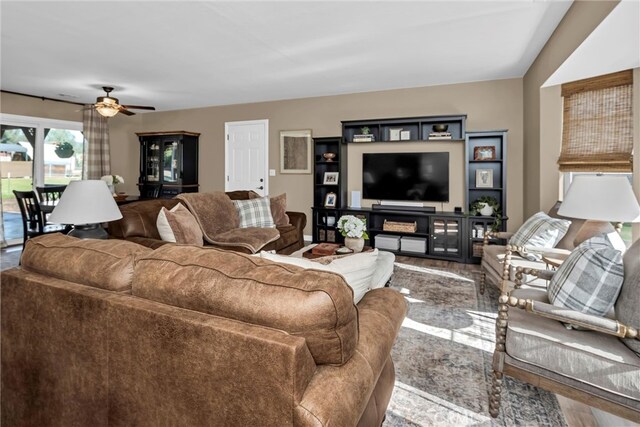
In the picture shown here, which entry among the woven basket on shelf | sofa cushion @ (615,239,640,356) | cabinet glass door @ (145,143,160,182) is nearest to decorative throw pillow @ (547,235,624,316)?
sofa cushion @ (615,239,640,356)

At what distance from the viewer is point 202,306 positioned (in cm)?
99

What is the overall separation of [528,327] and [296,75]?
4.06m

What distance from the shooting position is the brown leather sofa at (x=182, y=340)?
862 mm

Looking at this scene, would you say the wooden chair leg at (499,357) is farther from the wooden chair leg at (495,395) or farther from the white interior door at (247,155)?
the white interior door at (247,155)

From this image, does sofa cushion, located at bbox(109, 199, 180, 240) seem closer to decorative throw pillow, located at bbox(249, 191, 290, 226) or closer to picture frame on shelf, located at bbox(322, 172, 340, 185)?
decorative throw pillow, located at bbox(249, 191, 290, 226)

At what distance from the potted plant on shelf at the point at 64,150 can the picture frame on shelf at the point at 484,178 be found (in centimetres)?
712

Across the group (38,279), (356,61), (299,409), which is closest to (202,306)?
(299,409)

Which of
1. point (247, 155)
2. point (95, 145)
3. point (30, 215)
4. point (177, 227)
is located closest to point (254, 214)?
point (177, 227)

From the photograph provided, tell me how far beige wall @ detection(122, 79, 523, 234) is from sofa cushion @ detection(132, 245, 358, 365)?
466 centimetres

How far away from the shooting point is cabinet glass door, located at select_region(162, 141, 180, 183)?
670 cm

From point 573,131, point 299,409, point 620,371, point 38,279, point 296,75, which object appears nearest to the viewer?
point 299,409

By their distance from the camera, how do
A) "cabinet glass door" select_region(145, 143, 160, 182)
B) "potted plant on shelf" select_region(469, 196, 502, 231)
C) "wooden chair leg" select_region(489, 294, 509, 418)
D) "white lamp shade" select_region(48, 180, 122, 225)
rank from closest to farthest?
"wooden chair leg" select_region(489, 294, 509, 418) < "white lamp shade" select_region(48, 180, 122, 225) < "potted plant on shelf" select_region(469, 196, 502, 231) < "cabinet glass door" select_region(145, 143, 160, 182)

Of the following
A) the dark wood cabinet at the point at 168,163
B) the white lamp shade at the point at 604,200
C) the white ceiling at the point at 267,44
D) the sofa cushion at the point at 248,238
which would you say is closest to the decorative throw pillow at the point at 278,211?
the sofa cushion at the point at 248,238

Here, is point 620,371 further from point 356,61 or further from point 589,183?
point 356,61
